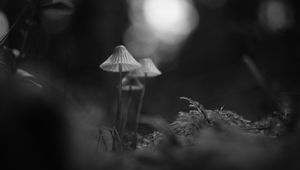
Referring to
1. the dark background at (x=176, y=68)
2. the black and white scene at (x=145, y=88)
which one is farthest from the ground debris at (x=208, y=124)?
the dark background at (x=176, y=68)

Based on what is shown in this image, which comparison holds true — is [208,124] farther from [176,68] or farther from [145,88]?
[176,68]

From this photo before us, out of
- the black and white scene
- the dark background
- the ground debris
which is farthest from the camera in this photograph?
the dark background

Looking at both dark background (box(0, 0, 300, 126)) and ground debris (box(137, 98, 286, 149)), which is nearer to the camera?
ground debris (box(137, 98, 286, 149))

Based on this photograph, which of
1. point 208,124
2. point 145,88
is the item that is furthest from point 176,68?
point 208,124

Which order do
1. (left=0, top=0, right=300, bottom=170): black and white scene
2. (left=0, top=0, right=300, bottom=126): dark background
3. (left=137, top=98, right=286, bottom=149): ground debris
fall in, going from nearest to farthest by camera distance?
(left=0, top=0, right=300, bottom=170): black and white scene, (left=137, top=98, right=286, bottom=149): ground debris, (left=0, top=0, right=300, bottom=126): dark background

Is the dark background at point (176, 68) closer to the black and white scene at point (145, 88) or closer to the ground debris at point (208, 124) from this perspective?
the black and white scene at point (145, 88)

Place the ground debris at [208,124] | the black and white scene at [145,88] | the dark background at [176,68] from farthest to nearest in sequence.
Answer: the dark background at [176,68] → the ground debris at [208,124] → the black and white scene at [145,88]

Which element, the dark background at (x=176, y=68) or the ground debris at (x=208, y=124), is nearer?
the ground debris at (x=208, y=124)

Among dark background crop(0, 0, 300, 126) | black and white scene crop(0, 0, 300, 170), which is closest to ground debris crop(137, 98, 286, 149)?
black and white scene crop(0, 0, 300, 170)

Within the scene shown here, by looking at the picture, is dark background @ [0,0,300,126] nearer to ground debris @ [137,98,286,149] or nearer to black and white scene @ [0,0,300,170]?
black and white scene @ [0,0,300,170]
